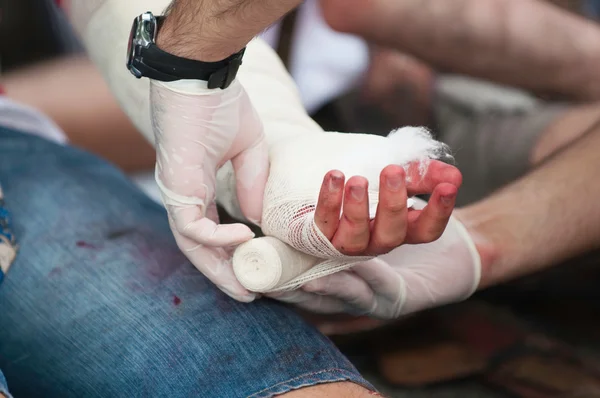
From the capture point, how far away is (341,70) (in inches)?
59.0

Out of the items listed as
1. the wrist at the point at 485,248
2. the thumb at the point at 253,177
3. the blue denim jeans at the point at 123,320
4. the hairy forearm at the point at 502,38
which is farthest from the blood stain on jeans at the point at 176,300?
the hairy forearm at the point at 502,38

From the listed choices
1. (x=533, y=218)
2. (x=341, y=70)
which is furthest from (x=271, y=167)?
(x=341, y=70)

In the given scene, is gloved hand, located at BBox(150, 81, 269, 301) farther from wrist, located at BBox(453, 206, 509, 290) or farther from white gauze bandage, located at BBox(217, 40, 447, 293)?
wrist, located at BBox(453, 206, 509, 290)

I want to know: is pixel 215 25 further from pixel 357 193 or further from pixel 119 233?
pixel 119 233

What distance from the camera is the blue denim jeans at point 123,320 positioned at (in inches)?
23.0

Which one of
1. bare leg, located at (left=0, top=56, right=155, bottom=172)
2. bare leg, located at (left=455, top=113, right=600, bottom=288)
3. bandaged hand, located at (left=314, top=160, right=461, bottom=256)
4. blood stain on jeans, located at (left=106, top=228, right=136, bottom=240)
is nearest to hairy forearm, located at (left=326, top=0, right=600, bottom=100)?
bare leg, located at (left=455, top=113, right=600, bottom=288)

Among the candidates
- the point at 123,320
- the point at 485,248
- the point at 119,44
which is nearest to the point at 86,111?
the point at 119,44

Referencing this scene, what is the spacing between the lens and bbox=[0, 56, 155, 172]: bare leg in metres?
1.24

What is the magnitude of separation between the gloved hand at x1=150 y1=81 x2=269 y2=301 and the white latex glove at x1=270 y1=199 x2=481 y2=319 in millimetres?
86

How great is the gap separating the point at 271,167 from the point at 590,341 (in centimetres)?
76

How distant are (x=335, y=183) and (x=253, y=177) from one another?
0.13 metres

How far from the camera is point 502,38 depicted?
1165mm

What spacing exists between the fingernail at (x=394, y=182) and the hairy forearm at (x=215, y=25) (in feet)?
0.55

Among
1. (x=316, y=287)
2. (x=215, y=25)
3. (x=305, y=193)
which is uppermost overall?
(x=215, y=25)
